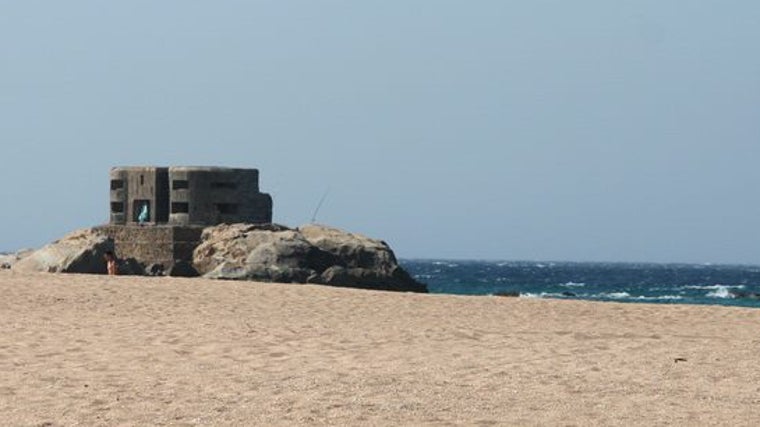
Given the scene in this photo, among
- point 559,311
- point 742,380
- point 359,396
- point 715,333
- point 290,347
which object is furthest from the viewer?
point 559,311

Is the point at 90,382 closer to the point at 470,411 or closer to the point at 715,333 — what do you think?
the point at 470,411

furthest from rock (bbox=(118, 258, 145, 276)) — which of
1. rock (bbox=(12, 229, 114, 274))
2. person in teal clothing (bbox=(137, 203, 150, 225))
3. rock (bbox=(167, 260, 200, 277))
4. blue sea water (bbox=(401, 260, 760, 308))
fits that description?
blue sea water (bbox=(401, 260, 760, 308))

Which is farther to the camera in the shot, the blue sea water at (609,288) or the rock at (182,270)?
the blue sea water at (609,288)

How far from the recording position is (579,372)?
515 inches

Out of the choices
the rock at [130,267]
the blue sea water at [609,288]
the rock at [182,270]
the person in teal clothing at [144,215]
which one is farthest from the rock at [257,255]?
the blue sea water at [609,288]

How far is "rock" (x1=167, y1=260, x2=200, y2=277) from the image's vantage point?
142ft

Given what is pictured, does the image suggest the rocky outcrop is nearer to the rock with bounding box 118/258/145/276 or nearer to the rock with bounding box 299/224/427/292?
the rock with bounding box 299/224/427/292

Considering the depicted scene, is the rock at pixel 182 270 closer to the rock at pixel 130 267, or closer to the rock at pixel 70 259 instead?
the rock at pixel 130 267

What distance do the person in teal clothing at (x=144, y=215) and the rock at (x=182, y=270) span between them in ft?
14.7

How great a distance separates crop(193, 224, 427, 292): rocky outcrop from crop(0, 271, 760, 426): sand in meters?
15.8

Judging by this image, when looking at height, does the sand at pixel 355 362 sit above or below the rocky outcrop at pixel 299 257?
below

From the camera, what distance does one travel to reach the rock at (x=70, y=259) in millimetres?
34406

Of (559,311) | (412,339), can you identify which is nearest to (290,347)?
(412,339)

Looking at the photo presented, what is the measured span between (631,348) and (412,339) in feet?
8.72
